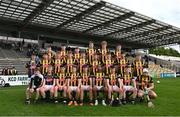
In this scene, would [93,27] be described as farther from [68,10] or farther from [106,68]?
[106,68]

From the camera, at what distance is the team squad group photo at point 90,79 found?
33.7ft

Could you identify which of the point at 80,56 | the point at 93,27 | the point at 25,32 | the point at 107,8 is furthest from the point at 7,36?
the point at 80,56

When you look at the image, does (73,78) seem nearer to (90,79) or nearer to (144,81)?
(90,79)

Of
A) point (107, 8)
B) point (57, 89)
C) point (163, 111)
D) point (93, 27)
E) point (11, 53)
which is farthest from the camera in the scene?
point (93, 27)

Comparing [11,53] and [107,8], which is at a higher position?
[107,8]

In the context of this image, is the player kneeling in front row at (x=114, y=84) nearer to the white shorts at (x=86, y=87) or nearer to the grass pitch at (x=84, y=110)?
the grass pitch at (x=84, y=110)

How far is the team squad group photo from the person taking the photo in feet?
33.7

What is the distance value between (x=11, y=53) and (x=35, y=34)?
20.4ft

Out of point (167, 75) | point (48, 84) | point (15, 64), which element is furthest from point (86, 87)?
point (167, 75)

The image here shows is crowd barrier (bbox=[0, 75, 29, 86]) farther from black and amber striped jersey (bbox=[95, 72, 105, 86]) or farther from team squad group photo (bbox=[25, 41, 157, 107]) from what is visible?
black and amber striped jersey (bbox=[95, 72, 105, 86])

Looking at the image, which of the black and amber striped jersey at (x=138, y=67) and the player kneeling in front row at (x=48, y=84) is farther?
the black and amber striped jersey at (x=138, y=67)

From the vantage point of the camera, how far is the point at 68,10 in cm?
3272

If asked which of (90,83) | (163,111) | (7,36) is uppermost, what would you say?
(7,36)

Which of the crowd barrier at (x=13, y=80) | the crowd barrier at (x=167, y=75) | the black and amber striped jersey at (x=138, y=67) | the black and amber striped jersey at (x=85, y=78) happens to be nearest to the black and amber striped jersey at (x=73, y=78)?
the black and amber striped jersey at (x=85, y=78)
